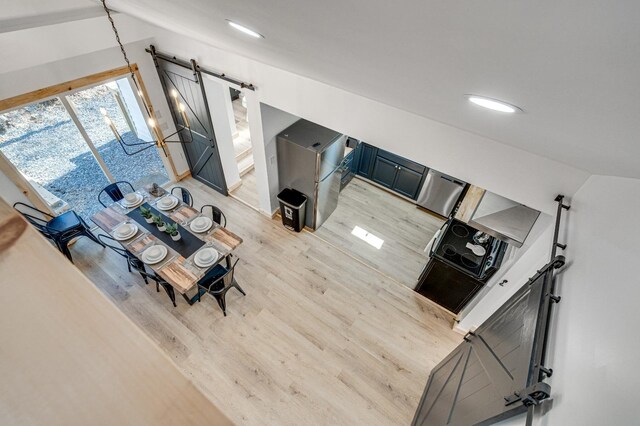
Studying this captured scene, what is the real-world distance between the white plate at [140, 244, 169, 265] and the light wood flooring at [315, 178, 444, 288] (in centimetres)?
249

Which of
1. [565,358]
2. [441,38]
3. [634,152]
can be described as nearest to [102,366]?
[441,38]

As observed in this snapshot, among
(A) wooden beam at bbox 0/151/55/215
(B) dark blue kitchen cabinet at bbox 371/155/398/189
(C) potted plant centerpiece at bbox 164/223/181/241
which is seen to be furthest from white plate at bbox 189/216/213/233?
(B) dark blue kitchen cabinet at bbox 371/155/398/189

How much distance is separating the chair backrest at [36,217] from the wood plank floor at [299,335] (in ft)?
1.97

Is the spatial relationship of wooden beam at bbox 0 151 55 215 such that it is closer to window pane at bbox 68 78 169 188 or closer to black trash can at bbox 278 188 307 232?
window pane at bbox 68 78 169 188

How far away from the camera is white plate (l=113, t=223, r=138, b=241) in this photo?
3764 mm

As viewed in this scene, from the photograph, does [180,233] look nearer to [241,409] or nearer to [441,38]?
[241,409]

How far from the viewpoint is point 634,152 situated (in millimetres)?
1016

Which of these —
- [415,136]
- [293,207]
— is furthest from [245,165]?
[415,136]

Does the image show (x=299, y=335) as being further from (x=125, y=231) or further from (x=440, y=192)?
(x=440, y=192)

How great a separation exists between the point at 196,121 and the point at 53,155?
303 centimetres

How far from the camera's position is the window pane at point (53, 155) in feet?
16.5

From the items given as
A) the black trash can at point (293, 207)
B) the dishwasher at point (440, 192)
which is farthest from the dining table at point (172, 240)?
the dishwasher at point (440, 192)

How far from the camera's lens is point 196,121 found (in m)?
4.89

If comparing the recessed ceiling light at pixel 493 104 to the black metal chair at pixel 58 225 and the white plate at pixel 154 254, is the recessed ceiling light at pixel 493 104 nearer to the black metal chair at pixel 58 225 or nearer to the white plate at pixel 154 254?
the white plate at pixel 154 254
